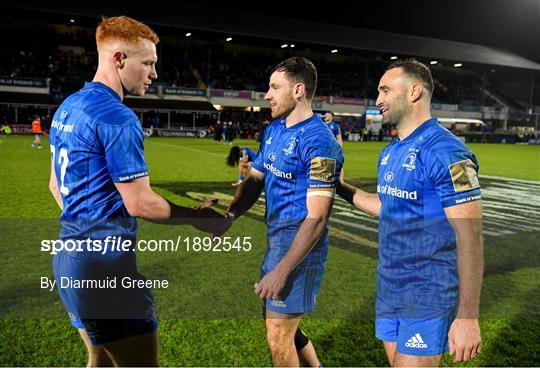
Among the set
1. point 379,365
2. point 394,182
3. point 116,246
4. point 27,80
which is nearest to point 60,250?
point 116,246

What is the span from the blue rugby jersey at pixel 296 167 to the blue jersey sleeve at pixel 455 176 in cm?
65

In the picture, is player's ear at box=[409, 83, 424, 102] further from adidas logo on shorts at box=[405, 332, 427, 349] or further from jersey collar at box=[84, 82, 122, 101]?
jersey collar at box=[84, 82, 122, 101]

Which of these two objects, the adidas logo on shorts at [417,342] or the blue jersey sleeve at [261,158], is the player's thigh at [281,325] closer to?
the adidas logo on shorts at [417,342]

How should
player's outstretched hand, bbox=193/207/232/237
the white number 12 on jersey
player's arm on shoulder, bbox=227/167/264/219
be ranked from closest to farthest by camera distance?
the white number 12 on jersey < player's outstretched hand, bbox=193/207/232/237 < player's arm on shoulder, bbox=227/167/264/219

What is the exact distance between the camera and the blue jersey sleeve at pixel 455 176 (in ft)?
7.82

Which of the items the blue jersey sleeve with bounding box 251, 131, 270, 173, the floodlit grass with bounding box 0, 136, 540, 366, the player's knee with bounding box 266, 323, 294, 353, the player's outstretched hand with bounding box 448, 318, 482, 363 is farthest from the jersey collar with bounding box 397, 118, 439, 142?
the floodlit grass with bounding box 0, 136, 540, 366

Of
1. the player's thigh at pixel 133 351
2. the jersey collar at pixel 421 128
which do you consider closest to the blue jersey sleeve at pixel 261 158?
the jersey collar at pixel 421 128

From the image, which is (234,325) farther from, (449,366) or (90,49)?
(90,49)

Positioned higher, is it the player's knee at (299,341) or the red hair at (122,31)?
the red hair at (122,31)

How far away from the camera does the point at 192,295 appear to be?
209 inches

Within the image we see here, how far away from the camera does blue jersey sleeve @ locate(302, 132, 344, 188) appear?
2.89 meters

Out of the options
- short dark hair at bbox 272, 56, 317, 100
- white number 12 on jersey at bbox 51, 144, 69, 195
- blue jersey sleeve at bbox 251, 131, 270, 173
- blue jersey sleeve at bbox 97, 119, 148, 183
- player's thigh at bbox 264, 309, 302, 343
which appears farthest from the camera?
blue jersey sleeve at bbox 251, 131, 270, 173

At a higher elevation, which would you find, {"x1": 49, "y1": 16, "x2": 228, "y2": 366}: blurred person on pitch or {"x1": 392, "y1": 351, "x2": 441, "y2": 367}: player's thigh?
{"x1": 49, "y1": 16, "x2": 228, "y2": 366}: blurred person on pitch

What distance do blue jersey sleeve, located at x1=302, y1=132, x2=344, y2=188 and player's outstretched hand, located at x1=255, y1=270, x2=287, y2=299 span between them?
0.58 metres
